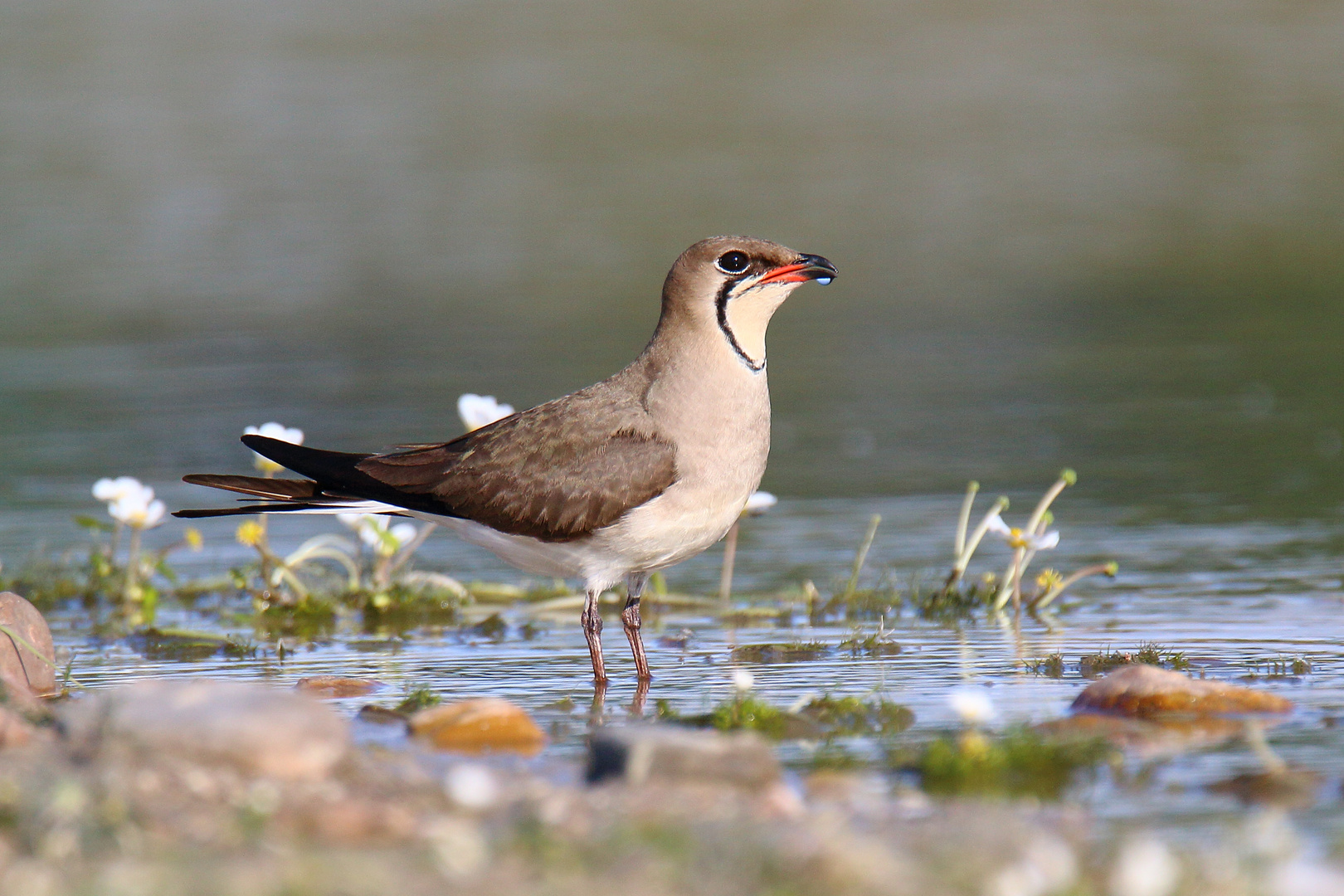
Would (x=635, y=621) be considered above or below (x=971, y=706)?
above

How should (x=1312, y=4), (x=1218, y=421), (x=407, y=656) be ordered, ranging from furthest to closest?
(x=1312, y=4) < (x=1218, y=421) < (x=407, y=656)

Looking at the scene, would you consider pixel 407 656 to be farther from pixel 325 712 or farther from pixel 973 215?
pixel 973 215

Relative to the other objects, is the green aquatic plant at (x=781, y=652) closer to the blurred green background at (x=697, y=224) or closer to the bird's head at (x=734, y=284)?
the bird's head at (x=734, y=284)

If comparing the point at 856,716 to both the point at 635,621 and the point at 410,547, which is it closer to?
the point at 635,621

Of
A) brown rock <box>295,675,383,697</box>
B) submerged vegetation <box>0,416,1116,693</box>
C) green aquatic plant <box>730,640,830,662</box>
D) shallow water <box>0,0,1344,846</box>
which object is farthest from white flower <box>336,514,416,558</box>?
green aquatic plant <box>730,640,830,662</box>

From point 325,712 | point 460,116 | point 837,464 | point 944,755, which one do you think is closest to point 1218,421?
point 837,464

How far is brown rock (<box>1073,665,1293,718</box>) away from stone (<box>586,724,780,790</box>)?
147cm

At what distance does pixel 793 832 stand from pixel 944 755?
3.13 ft

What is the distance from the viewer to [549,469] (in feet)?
23.8

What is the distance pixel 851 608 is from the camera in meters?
8.47

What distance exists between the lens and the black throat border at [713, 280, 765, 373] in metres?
7.39

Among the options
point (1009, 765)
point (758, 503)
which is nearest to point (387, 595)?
point (758, 503)

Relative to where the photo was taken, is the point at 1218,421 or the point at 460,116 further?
the point at 460,116

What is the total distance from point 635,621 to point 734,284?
138 centimetres
